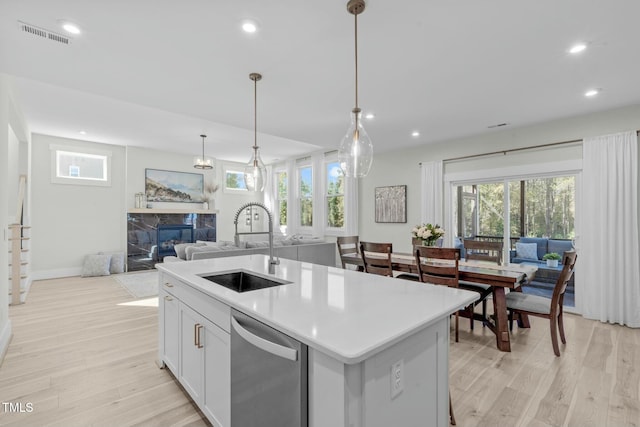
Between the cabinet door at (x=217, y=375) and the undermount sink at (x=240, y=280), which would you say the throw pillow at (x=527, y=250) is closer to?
the undermount sink at (x=240, y=280)

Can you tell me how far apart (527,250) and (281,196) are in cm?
615

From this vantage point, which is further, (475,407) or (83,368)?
(83,368)

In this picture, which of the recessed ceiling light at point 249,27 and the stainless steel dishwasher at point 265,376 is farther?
the recessed ceiling light at point 249,27

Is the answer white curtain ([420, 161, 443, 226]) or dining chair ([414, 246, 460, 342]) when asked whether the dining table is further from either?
white curtain ([420, 161, 443, 226])

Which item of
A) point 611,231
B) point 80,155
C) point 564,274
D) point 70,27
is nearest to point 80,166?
point 80,155

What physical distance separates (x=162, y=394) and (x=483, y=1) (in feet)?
11.3

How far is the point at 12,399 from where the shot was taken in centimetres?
209

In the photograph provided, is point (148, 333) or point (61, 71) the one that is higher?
point (61, 71)

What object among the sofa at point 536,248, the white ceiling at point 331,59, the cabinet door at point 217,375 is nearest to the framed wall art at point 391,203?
the white ceiling at point 331,59

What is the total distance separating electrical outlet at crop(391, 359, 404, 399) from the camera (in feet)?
3.55

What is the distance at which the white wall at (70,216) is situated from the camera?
5.76 meters

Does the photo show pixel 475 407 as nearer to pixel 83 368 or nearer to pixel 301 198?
pixel 83 368

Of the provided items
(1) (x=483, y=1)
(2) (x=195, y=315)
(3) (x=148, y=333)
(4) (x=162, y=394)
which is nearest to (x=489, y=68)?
(1) (x=483, y=1)

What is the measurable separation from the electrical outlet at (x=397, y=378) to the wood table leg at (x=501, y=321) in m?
2.27
